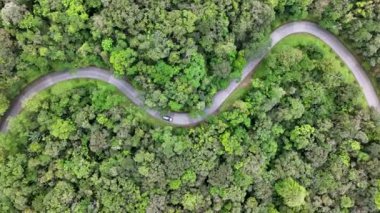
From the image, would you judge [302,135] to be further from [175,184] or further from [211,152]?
[175,184]

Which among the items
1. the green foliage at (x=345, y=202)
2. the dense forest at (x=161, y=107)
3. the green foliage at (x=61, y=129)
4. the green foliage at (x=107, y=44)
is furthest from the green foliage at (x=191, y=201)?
the green foliage at (x=107, y=44)

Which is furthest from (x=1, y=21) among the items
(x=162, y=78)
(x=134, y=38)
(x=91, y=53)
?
(x=162, y=78)

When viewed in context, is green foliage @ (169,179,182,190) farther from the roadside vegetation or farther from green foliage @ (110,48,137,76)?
green foliage @ (110,48,137,76)

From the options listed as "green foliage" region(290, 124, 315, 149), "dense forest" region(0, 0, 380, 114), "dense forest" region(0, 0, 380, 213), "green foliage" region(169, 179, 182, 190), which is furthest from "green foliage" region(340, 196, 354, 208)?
"green foliage" region(169, 179, 182, 190)

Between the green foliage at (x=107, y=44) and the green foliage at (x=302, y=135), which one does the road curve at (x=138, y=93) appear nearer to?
the green foliage at (x=107, y=44)

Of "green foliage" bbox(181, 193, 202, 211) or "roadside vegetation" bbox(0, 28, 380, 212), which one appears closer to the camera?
"roadside vegetation" bbox(0, 28, 380, 212)
